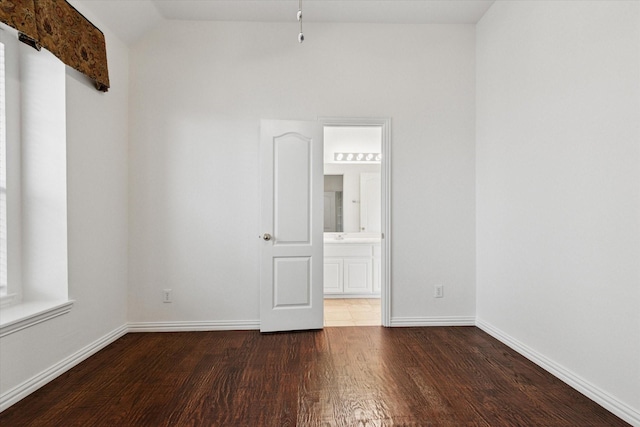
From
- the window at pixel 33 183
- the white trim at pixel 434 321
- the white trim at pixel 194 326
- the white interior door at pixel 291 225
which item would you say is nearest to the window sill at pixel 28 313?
the window at pixel 33 183

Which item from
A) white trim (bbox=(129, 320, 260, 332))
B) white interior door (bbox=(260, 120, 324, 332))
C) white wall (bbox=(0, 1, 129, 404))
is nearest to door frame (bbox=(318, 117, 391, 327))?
white interior door (bbox=(260, 120, 324, 332))

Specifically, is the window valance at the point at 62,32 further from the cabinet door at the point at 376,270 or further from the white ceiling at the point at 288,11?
the cabinet door at the point at 376,270

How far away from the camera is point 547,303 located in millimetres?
2482

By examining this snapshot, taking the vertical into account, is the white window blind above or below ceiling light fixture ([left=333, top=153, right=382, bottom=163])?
below

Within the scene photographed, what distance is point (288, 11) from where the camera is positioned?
10.5ft

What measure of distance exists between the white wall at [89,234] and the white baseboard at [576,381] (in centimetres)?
353

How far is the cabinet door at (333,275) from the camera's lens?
4.67 meters

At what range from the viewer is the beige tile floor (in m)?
3.61

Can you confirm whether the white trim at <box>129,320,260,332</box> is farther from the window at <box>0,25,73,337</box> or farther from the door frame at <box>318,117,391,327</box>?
the door frame at <box>318,117,391,327</box>

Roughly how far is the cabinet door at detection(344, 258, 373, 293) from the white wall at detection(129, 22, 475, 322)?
4.08ft

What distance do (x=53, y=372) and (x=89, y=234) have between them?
1.02m

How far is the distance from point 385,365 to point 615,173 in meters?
1.94

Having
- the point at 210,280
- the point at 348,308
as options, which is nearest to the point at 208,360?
the point at 210,280

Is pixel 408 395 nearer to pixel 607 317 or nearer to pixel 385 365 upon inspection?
pixel 385 365
